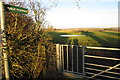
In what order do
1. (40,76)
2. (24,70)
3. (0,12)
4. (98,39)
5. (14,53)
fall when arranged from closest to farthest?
(0,12) < (14,53) < (24,70) < (40,76) < (98,39)

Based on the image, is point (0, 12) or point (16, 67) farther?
point (16, 67)

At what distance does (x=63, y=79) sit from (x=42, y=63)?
1009mm

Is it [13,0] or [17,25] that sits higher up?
[13,0]

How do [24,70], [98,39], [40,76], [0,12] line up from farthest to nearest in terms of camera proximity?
[98,39]
[40,76]
[24,70]
[0,12]

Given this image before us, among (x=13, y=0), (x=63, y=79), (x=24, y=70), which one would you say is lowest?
(x=63, y=79)

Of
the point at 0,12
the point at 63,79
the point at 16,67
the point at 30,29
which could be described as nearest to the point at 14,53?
the point at 16,67

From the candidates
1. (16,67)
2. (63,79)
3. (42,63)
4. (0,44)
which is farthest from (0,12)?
(63,79)

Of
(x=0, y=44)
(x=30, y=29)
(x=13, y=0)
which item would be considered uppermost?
(x=13, y=0)

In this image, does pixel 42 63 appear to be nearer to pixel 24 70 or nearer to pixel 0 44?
pixel 24 70

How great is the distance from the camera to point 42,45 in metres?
4.16

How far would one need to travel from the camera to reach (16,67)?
12.5 ft

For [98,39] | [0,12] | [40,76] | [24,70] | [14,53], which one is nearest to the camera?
[0,12]

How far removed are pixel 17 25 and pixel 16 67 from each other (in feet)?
4.79

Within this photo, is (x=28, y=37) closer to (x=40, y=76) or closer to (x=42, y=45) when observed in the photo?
(x=42, y=45)
